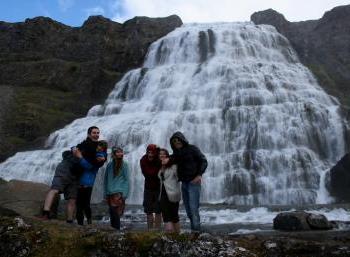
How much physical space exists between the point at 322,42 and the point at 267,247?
5539cm

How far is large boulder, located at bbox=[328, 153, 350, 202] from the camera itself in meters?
26.4

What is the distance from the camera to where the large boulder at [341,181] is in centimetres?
2636

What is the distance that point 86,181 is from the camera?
877 centimetres

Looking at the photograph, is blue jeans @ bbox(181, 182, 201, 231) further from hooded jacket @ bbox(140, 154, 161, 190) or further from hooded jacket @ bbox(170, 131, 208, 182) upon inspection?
hooded jacket @ bbox(140, 154, 161, 190)

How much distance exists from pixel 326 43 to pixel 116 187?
5217 centimetres

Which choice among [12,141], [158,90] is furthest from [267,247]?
[12,141]

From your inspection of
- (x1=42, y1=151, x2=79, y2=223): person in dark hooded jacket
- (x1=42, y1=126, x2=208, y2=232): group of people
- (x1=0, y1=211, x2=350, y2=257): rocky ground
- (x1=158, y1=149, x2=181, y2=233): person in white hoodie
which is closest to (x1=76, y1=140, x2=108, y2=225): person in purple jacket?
(x1=42, y1=126, x2=208, y2=232): group of people

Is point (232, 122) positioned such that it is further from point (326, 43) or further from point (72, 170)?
point (326, 43)

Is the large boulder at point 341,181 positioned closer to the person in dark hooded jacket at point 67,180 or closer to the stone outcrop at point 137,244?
the person in dark hooded jacket at point 67,180

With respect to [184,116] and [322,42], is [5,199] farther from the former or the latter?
[322,42]

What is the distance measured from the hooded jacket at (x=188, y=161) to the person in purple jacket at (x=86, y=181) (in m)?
1.19

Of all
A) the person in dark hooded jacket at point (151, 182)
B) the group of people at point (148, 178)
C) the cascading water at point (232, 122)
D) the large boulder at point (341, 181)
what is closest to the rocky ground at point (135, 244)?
the group of people at point (148, 178)

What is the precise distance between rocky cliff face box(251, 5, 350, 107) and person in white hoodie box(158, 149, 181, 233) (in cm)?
3450

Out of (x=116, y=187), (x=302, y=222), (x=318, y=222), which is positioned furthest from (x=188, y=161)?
(x=318, y=222)
